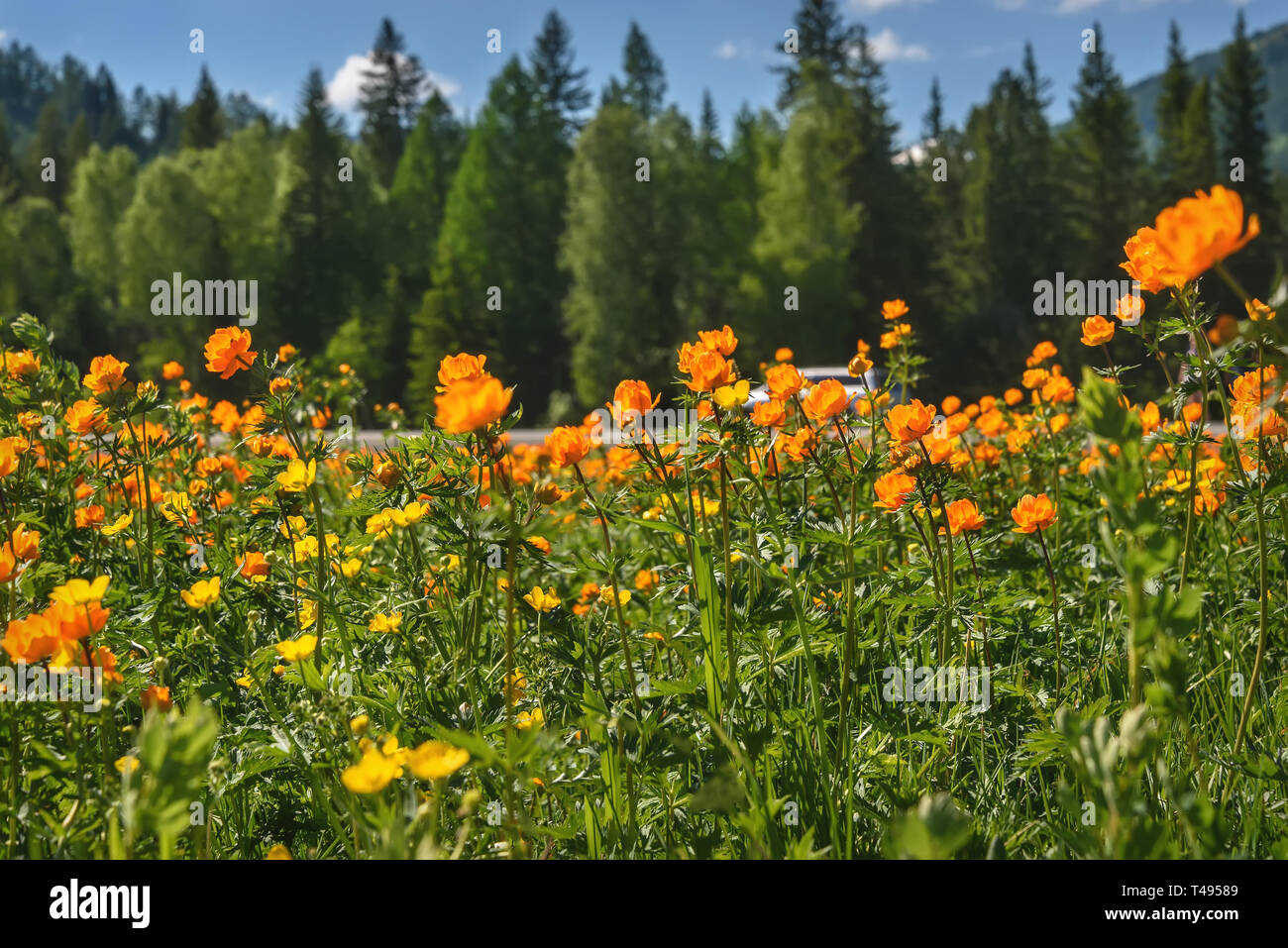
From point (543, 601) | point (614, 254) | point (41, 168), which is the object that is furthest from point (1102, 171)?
point (41, 168)

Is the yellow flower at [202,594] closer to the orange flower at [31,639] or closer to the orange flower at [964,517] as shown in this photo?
the orange flower at [31,639]

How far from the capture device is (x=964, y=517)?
7.38 feet

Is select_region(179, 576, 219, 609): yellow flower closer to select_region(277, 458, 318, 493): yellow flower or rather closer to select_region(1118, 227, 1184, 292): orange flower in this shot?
select_region(277, 458, 318, 493): yellow flower

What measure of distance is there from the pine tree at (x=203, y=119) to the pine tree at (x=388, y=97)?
694 centimetres

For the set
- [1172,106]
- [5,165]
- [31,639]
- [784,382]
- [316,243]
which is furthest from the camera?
[5,165]

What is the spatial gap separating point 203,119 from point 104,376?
49067 millimetres

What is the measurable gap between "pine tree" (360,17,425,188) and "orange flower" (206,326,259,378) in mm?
44786

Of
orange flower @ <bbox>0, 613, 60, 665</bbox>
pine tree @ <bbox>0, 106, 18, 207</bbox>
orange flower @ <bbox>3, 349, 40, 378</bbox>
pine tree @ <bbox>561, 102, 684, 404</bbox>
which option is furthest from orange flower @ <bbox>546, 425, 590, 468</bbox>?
pine tree @ <bbox>0, 106, 18, 207</bbox>

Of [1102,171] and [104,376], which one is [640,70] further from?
[104,376]

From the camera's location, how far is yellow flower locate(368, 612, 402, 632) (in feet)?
6.15

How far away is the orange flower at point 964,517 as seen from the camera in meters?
2.24

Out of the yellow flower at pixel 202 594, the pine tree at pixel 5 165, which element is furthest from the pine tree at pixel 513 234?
the pine tree at pixel 5 165
